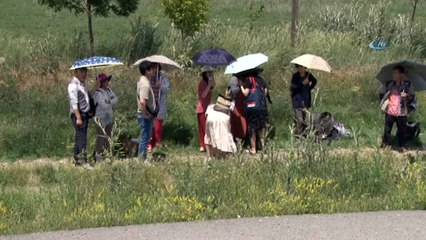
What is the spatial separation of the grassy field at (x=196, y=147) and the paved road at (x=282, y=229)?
0.26 m

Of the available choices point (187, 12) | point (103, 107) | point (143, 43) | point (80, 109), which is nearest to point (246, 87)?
point (103, 107)

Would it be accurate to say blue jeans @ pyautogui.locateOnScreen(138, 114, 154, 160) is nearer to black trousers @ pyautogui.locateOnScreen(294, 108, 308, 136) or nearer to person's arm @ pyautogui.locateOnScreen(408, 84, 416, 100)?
black trousers @ pyautogui.locateOnScreen(294, 108, 308, 136)

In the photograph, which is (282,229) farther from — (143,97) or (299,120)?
(299,120)

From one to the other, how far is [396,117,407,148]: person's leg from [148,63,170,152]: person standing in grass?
138 inches

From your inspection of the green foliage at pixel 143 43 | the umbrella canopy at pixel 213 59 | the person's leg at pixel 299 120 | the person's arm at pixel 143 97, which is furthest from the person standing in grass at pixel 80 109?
the green foliage at pixel 143 43

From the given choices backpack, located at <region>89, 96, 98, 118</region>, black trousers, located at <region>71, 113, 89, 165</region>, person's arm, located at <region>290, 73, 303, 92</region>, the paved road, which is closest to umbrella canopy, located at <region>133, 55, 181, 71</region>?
backpack, located at <region>89, 96, 98, 118</region>

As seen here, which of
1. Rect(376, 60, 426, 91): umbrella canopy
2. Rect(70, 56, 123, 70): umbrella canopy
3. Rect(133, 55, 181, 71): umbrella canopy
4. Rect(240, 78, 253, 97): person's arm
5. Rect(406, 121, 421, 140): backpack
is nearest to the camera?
Rect(70, 56, 123, 70): umbrella canopy

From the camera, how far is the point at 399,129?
39.2 feet

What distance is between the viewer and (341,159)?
27.9ft

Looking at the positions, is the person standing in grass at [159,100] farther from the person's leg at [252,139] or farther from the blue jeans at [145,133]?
the person's leg at [252,139]

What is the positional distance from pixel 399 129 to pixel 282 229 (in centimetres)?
606

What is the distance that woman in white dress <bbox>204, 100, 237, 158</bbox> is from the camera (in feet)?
37.0

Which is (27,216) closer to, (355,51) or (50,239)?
(50,239)

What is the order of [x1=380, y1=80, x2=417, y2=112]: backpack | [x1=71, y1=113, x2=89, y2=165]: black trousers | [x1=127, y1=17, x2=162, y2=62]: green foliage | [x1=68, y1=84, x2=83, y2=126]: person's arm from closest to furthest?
[x1=68, y1=84, x2=83, y2=126]: person's arm < [x1=71, y1=113, x2=89, y2=165]: black trousers < [x1=380, y1=80, x2=417, y2=112]: backpack < [x1=127, y1=17, x2=162, y2=62]: green foliage
